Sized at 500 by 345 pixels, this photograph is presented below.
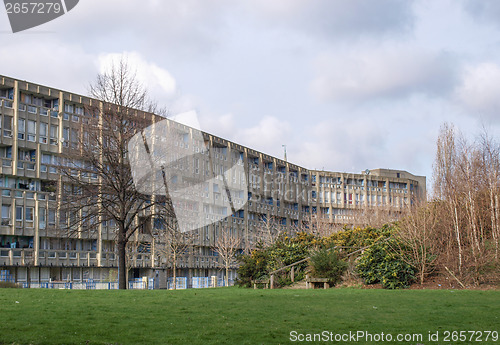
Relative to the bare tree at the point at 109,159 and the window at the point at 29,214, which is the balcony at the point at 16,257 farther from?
the bare tree at the point at 109,159

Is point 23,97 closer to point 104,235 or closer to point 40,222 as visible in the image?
point 40,222

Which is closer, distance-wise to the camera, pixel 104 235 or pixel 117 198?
pixel 117 198

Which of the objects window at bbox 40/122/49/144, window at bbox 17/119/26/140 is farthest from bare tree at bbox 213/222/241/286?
window at bbox 17/119/26/140

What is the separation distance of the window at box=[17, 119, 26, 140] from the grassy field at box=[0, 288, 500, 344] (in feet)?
148

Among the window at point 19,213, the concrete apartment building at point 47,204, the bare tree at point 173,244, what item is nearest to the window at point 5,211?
the concrete apartment building at point 47,204

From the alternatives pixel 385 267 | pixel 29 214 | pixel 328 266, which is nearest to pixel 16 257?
pixel 29 214

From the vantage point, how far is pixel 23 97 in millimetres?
59875

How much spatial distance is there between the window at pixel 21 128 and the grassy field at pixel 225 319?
44971mm

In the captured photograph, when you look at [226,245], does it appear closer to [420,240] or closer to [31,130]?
[31,130]

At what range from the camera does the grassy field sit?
10.6 meters

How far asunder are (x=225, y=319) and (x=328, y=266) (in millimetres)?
15505

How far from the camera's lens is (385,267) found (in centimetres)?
2572

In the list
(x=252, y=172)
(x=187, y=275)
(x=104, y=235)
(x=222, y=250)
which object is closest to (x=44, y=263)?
(x=104, y=235)

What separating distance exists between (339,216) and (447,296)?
324 ft
